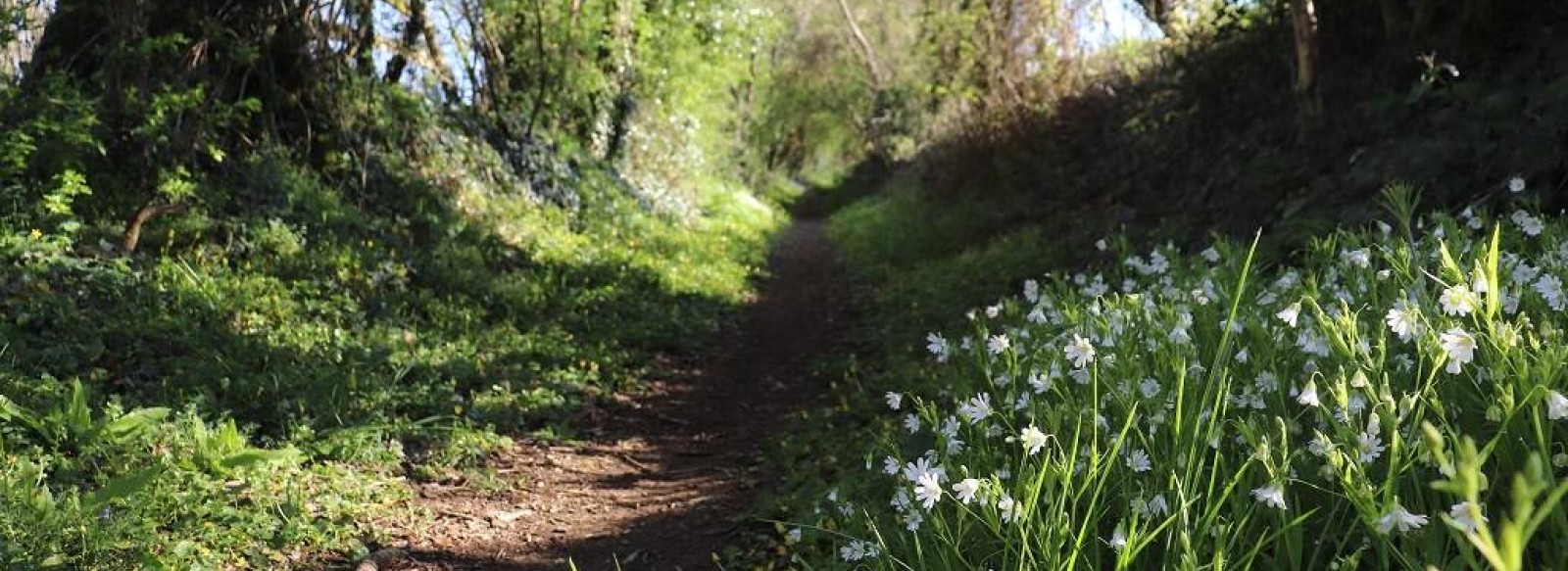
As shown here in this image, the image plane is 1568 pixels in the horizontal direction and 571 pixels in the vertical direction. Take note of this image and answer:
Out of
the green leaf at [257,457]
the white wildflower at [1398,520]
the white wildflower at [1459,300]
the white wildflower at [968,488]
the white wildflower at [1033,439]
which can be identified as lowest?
the green leaf at [257,457]

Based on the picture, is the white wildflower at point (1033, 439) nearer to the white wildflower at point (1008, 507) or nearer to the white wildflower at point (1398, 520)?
the white wildflower at point (1008, 507)

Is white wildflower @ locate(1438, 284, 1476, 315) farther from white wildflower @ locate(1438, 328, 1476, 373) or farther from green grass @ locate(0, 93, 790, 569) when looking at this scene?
green grass @ locate(0, 93, 790, 569)

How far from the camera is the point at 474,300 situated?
25.2 ft

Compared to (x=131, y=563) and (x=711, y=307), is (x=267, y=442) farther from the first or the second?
(x=711, y=307)

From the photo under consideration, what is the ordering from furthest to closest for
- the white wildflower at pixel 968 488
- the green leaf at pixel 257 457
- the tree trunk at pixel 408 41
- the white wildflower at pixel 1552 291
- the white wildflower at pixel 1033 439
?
the tree trunk at pixel 408 41, the green leaf at pixel 257 457, the white wildflower at pixel 1552 291, the white wildflower at pixel 1033 439, the white wildflower at pixel 968 488

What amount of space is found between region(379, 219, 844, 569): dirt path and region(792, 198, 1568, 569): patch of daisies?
0.91 metres

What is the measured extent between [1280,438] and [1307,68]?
628 centimetres

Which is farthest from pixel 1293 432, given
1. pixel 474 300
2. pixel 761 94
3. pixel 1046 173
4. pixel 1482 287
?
pixel 761 94

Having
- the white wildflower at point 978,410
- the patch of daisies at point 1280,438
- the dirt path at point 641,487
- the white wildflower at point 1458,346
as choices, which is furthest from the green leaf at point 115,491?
the white wildflower at point 1458,346

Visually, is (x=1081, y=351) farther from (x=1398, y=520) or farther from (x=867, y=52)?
(x=867, y=52)

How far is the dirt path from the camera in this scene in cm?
396

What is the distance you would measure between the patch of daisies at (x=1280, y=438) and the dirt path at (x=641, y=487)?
2.99 feet

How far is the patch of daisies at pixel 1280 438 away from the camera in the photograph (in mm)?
1897

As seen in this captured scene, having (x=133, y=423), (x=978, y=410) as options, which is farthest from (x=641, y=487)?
(x=978, y=410)
